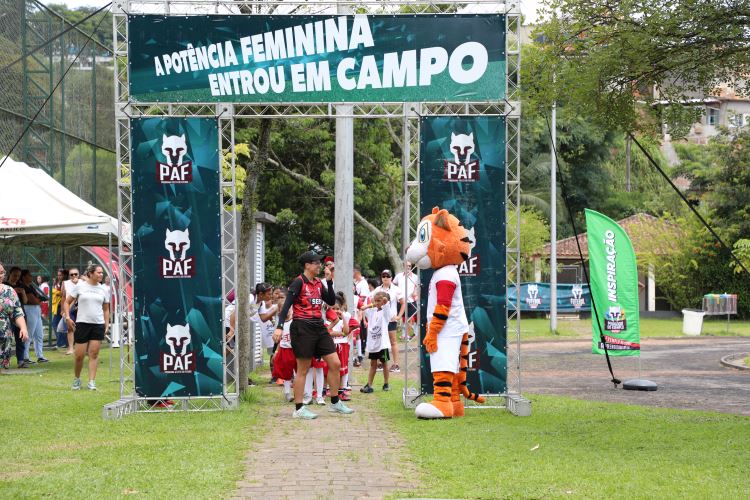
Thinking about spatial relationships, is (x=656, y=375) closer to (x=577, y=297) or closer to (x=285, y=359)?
(x=285, y=359)

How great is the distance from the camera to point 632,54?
11477 mm

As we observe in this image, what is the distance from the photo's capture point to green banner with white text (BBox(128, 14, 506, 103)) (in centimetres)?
1321

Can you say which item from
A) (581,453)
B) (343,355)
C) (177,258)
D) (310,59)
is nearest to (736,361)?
(343,355)

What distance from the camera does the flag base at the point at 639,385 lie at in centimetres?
1689

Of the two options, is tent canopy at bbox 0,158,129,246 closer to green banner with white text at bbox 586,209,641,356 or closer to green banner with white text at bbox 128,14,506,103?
green banner with white text at bbox 128,14,506,103

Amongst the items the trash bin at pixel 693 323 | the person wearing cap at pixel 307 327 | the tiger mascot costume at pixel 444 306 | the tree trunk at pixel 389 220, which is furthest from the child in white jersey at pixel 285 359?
the trash bin at pixel 693 323

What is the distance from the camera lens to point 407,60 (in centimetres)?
1321

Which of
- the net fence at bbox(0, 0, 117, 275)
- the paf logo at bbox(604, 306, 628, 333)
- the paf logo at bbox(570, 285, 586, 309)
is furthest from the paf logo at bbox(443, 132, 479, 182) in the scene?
the paf logo at bbox(570, 285, 586, 309)

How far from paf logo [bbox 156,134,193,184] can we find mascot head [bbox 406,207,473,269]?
2.97 meters

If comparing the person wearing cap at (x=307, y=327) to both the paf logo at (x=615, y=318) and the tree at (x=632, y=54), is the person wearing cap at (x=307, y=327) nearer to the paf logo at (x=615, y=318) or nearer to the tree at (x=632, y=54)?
the tree at (x=632, y=54)

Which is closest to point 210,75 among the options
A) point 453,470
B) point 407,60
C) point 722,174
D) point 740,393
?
point 407,60

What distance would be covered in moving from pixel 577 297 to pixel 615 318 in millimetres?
29790

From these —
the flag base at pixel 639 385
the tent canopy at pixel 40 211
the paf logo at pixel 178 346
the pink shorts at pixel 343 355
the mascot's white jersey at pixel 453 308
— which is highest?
the tent canopy at pixel 40 211

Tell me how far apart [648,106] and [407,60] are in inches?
125
